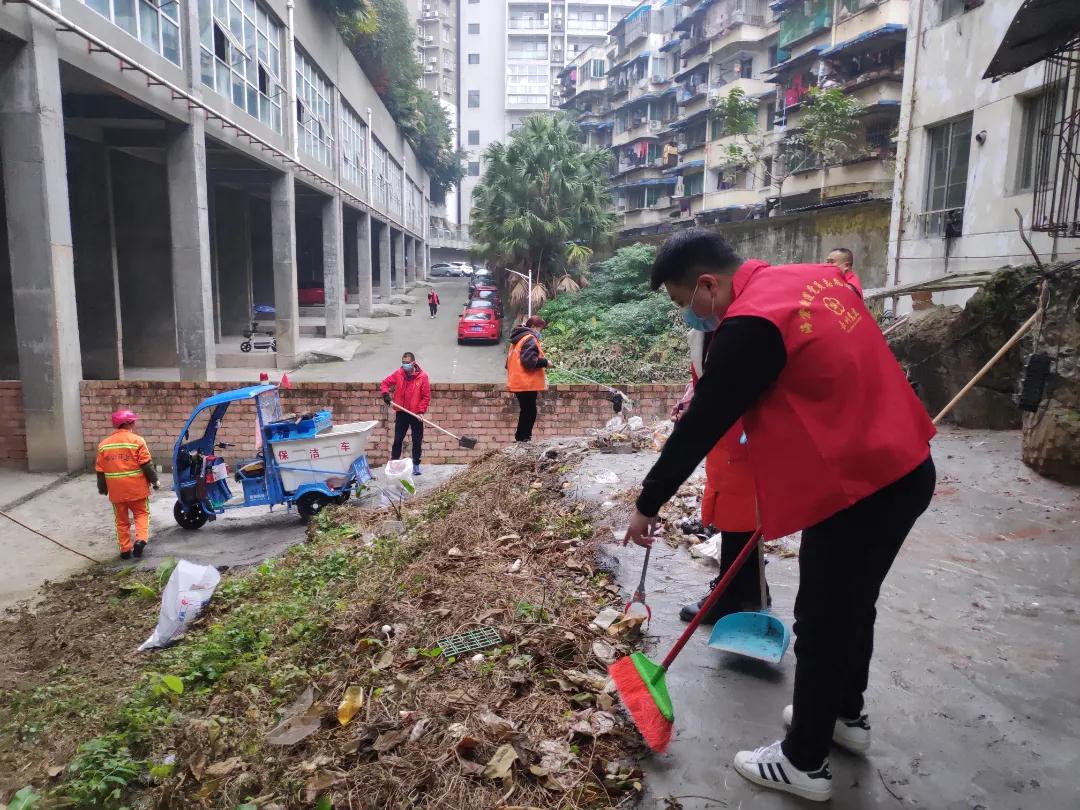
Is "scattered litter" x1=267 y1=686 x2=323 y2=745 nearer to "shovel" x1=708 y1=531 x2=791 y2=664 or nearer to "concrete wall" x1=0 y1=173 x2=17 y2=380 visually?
"shovel" x1=708 y1=531 x2=791 y2=664

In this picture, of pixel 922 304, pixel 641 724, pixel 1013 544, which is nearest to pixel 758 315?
pixel 641 724

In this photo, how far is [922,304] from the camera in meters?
11.8

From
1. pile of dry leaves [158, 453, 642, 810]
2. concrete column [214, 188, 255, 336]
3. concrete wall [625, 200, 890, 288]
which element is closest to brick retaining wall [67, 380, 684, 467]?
concrete wall [625, 200, 890, 288]

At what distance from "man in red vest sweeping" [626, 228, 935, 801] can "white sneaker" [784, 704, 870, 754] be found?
23cm

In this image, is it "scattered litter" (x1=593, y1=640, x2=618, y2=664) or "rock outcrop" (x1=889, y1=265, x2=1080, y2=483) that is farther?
"rock outcrop" (x1=889, y1=265, x2=1080, y2=483)

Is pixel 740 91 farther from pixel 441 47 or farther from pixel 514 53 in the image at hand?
pixel 441 47

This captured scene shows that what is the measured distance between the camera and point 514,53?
2677 inches

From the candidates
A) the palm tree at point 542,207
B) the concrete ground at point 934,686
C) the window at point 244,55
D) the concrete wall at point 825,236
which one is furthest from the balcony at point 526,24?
the concrete ground at point 934,686

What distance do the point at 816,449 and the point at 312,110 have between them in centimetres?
2389

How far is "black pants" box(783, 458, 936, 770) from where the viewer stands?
212 cm

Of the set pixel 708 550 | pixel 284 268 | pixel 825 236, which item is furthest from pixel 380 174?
pixel 708 550

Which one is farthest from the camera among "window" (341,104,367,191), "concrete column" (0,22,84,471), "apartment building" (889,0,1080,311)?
"window" (341,104,367,191)

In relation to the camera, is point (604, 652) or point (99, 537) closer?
point (604, 652)

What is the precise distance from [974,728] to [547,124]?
26.0m
